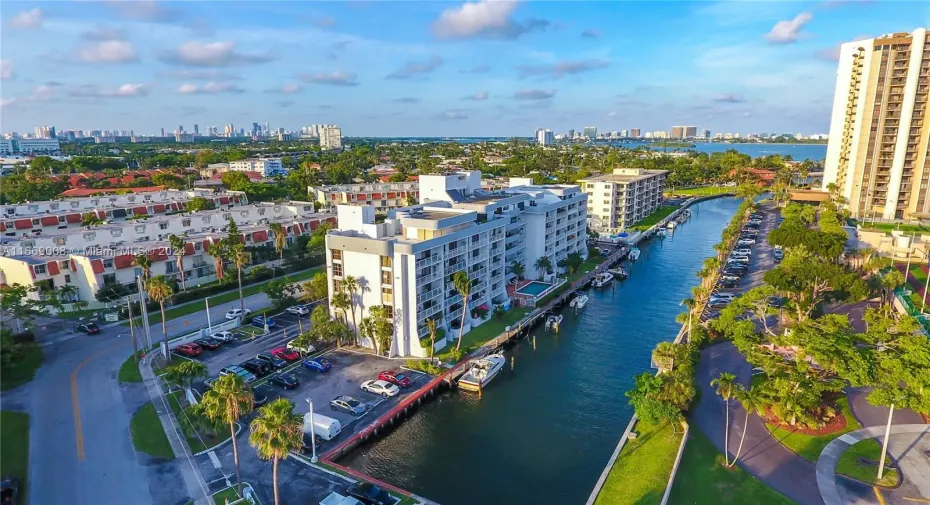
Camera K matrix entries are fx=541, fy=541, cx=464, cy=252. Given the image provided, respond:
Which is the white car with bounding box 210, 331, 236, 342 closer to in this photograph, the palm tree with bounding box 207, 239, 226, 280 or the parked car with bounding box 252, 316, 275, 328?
the parked car with bounding box 252, 316, 275, 328

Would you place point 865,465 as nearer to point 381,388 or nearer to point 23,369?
point 381,388

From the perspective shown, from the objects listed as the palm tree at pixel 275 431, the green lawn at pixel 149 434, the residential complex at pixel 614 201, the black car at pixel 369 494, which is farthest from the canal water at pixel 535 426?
the residential complex at pixel 614 201

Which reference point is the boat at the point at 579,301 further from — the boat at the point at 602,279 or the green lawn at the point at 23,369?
the green lawn at the point at 23,369

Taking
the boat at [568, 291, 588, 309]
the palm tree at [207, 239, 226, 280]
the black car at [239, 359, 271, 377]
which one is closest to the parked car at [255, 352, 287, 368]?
the black car at [239, 359, 271, 377]

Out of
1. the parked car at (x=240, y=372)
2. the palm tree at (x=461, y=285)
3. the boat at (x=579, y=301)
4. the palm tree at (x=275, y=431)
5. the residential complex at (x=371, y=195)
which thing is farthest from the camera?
the residential complex at (x=371, y=195)

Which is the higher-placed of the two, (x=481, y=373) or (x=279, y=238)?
(x=279, y=238)

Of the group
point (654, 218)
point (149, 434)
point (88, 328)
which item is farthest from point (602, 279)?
point (88, 328)
